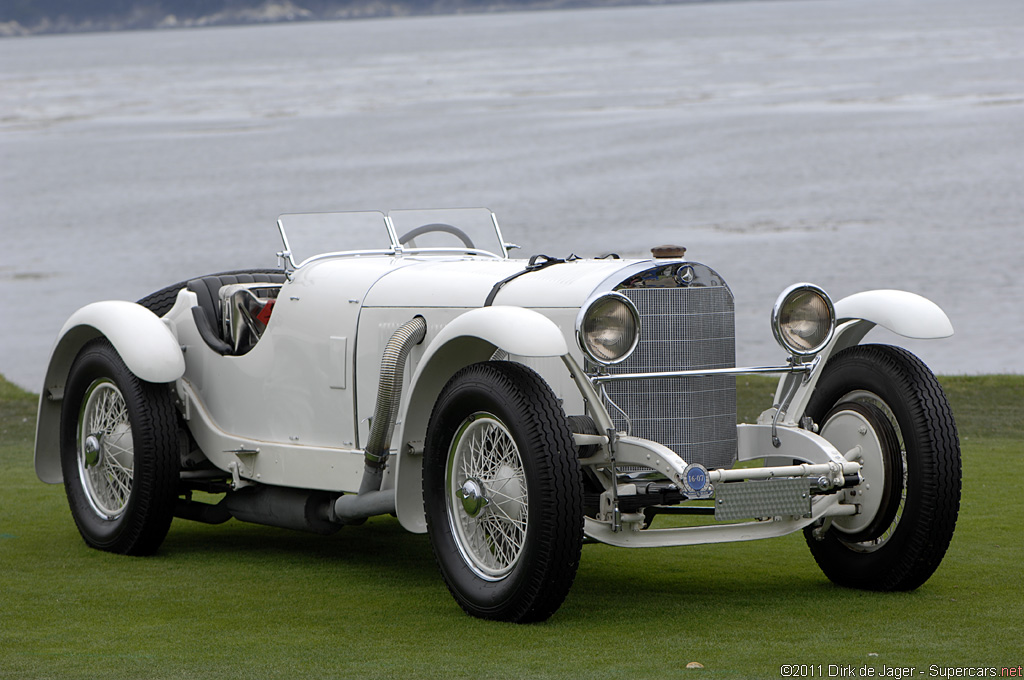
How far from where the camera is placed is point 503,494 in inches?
213

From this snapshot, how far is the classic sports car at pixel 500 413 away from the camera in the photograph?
5.34 metres

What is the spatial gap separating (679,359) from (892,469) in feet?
3.23

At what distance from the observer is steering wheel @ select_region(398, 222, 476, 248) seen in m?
7.27

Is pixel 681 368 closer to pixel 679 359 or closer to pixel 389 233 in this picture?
pixel 679 359

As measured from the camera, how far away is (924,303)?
19.6 feet

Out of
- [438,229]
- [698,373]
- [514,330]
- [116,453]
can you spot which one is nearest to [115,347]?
[116,453]

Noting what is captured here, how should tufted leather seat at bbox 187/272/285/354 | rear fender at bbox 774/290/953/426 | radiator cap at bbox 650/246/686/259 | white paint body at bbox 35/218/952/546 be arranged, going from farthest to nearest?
1. tufted leather seat at bbox 187/272/285/354
2. rear fender at bbox 774/290/953/426
3. radiator cap at bbox 650/246/686/259
4. white paint body at bbox 35/218/952/546

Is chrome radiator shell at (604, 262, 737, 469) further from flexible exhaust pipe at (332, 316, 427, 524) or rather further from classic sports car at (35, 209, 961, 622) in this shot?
flexible exhaust pipe at (332, 316, 427, 524)

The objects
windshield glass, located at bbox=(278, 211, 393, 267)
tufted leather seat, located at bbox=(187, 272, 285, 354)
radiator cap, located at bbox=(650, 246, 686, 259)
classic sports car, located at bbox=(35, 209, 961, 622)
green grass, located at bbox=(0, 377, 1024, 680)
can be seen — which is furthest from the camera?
tufted leather seat, located at bbox=(187, 272, 285, 354)

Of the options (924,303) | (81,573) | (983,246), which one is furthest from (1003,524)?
(983,246)

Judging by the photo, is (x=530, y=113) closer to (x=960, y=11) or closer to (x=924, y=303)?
(x=924, y=303)

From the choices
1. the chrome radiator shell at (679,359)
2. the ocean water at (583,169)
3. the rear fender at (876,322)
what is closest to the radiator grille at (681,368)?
the chrome radiator shell at (679,359)

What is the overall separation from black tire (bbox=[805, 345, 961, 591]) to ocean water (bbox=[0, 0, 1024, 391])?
13804 millimetres

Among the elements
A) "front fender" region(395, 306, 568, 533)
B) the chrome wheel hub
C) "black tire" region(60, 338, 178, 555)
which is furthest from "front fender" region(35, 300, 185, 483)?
the chrome wheel hub
